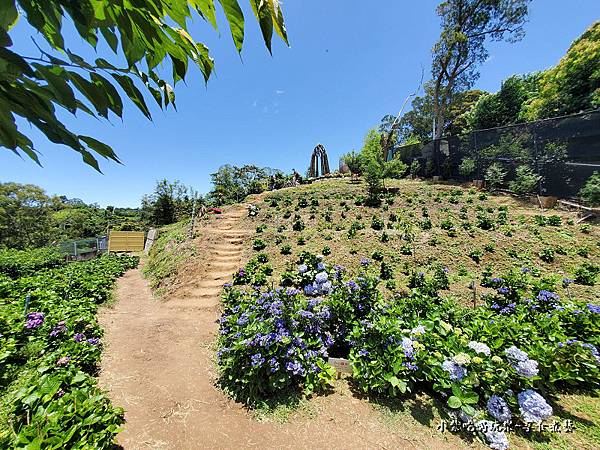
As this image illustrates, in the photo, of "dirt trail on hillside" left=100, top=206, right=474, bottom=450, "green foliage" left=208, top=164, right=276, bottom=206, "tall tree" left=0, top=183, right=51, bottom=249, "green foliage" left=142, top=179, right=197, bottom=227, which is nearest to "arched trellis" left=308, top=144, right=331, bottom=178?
"green foliage" left=208, top=164, right=276, bottom=206

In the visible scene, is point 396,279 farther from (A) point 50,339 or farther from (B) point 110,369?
(A) point 50,339

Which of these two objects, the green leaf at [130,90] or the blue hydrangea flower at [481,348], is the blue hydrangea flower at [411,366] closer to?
the blue hydrangea flower at [481,348]

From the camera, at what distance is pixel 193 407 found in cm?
264

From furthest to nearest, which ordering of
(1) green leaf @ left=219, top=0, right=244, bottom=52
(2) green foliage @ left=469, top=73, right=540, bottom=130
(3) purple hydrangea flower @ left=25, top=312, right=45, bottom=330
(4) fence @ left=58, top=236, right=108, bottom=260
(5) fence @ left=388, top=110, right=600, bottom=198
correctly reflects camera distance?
1. (2) green foliage @ left=469, top=73, right=540, bottom=130
2. (4) fence @ left=58, top=236, right=108, bottom=260
3. (5) fence @ left=388, top=110, right=600, bottom=198
4. (3) purple hydrangea flower @ left=25, top=312, right=45, bottom=330
5. (1) green leaf @ left=219, top=0, right=244, bottom=52

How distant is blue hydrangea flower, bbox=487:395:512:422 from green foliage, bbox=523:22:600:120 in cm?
1754

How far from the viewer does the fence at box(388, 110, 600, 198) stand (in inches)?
328

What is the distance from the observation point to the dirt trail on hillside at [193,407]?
7.11ft

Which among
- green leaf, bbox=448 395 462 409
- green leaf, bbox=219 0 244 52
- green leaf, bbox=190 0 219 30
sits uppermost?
green leaf, bbox=190 0 219 30

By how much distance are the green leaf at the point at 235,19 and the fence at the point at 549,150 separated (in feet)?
40.7

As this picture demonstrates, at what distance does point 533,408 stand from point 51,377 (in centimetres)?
420

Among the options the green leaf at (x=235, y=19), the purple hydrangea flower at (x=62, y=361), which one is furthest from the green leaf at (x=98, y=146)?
the purple hydrangea flower at (x=62, y=361)

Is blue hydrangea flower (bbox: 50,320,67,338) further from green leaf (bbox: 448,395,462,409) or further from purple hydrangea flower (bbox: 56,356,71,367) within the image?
A: green leaf (bbox: 448,395,462,409)

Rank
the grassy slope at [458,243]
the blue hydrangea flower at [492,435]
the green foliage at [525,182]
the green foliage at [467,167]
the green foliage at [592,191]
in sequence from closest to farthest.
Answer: the blue hydrangea flower at [492,435] → the grassy slope at [458,243] → the green foliage at [592,191] → the green foliage at [525,182] → the green foliage at [467,167]

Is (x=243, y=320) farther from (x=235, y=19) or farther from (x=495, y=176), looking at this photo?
(x=495, y=176)
